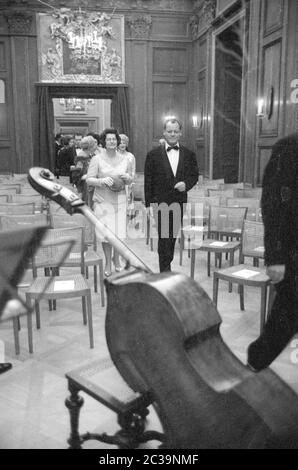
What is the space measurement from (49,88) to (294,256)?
10484mm

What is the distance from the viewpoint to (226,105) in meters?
10.0

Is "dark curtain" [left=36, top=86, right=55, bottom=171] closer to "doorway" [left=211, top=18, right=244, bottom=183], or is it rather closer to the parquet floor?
"doorway" [left=211, top=18, right=244, bottom=183]

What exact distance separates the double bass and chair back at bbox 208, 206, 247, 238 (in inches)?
143

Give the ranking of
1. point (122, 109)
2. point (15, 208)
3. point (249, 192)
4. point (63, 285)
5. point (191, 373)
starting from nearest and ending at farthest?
point (191, 373)
point (63, 285)
point (15, 208)
point (249, 192)
point (122, 109)

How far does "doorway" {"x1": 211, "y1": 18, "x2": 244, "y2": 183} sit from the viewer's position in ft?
32.1

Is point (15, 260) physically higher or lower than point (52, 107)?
lower

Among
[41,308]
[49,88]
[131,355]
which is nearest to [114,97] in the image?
[49,88]

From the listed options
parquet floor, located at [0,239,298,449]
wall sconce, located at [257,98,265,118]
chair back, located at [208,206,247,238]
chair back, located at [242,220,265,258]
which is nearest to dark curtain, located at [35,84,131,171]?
wall sconce, located at [257,98,265,118]

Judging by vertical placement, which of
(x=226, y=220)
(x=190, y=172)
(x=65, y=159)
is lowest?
(x=226, y=220)

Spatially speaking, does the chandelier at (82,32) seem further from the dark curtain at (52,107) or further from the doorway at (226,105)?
the doorway at (226,105)

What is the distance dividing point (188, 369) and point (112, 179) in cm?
313

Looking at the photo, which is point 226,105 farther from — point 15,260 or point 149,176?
point 15,260

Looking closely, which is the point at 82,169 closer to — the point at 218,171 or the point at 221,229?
the point at 221,229

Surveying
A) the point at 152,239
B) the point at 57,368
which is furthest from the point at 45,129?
the point at 57,368
